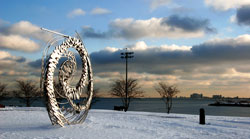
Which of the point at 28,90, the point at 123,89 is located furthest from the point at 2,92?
the point at 123,89

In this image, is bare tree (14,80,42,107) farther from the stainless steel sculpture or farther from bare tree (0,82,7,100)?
the stainless steel sculpture

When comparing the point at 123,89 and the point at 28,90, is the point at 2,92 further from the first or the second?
the point at 123,89

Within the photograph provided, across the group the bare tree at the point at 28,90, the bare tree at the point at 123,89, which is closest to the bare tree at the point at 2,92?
the bare tree at the point at 28,90

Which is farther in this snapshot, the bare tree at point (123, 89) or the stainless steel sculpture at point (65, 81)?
the bare tree at point (123, 89)

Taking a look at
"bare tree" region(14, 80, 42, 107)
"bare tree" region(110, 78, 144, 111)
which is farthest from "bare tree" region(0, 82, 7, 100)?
"bare tree" region(110, 78, 144, 111)

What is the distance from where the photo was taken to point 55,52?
519 inches

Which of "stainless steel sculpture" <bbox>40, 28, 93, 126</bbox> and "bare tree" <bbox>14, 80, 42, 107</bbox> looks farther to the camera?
"bare tree" <bbox>14, 80, 42, 107</bbox>

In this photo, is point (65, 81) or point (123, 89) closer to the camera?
point (65, 81)

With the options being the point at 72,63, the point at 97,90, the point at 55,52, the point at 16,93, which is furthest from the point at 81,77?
the point at 16,93

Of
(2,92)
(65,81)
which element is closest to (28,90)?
(2,92)

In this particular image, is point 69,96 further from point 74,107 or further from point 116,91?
point 116,91

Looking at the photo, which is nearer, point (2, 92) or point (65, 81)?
point (65, 81)

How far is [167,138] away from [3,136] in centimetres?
720

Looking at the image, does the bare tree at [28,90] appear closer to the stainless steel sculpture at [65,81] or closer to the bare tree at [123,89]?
the bare tree at [123,89]
